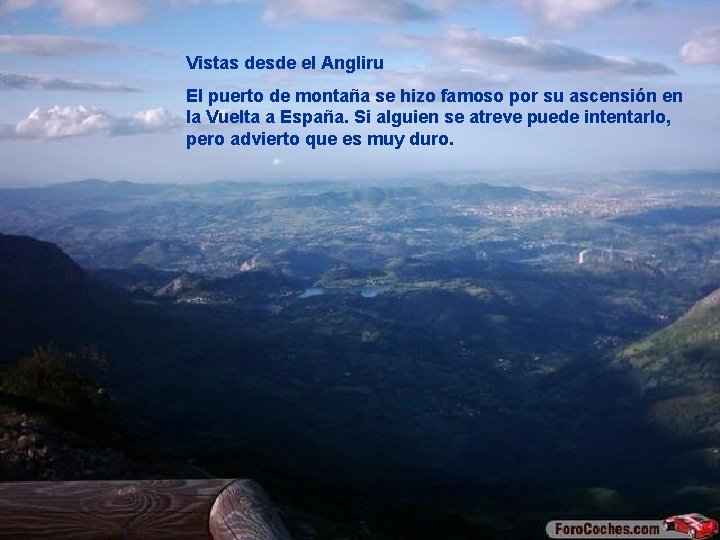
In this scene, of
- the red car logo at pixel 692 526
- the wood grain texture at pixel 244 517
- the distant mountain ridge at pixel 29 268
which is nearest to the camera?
the wood grain texture at pixel 244 517

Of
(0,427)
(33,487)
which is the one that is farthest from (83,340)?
(33,487)

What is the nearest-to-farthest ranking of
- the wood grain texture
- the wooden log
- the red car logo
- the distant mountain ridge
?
the wood grain texture
the wooden log
the red car logo
the distant mountain ridge

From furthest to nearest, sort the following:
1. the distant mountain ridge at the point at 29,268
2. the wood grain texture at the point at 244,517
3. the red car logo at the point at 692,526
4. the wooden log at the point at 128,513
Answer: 1. the distant mountain ridge at the point at 29,268
2. the red car logo at the point at 692,526
3. the wooden log at the point at 128,513
4. the wood grain texture at the point at 244,517

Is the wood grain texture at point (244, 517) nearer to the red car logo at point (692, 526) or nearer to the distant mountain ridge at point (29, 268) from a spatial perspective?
the red car logo at point (692, 526)

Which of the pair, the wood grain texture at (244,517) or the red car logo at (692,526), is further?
the red car logo at (692,526)

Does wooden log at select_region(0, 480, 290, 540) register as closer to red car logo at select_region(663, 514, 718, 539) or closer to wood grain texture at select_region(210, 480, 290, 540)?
wood grain texture at select_region(210, 480, 290, 540)

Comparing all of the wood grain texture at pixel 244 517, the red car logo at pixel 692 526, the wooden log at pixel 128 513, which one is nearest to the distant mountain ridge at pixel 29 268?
the red car logo at pixel 692 526

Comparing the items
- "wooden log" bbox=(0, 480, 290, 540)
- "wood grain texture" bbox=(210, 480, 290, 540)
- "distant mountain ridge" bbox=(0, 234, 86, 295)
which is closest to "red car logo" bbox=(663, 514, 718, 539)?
"wood grain texture" bbox=(210, 480, 290, 540)

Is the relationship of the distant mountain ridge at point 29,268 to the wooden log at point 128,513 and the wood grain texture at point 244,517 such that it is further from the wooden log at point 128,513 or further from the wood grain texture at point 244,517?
the wood grain texture at point 244,517

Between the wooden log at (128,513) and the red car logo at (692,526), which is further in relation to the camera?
the red car logo at (692,526)

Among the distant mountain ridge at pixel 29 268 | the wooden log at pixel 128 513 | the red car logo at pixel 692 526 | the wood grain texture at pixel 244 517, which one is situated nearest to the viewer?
the wood grain texture at pixel 244 517

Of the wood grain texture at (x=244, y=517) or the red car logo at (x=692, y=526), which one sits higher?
the wood grain texture at (x=244, y=517)
